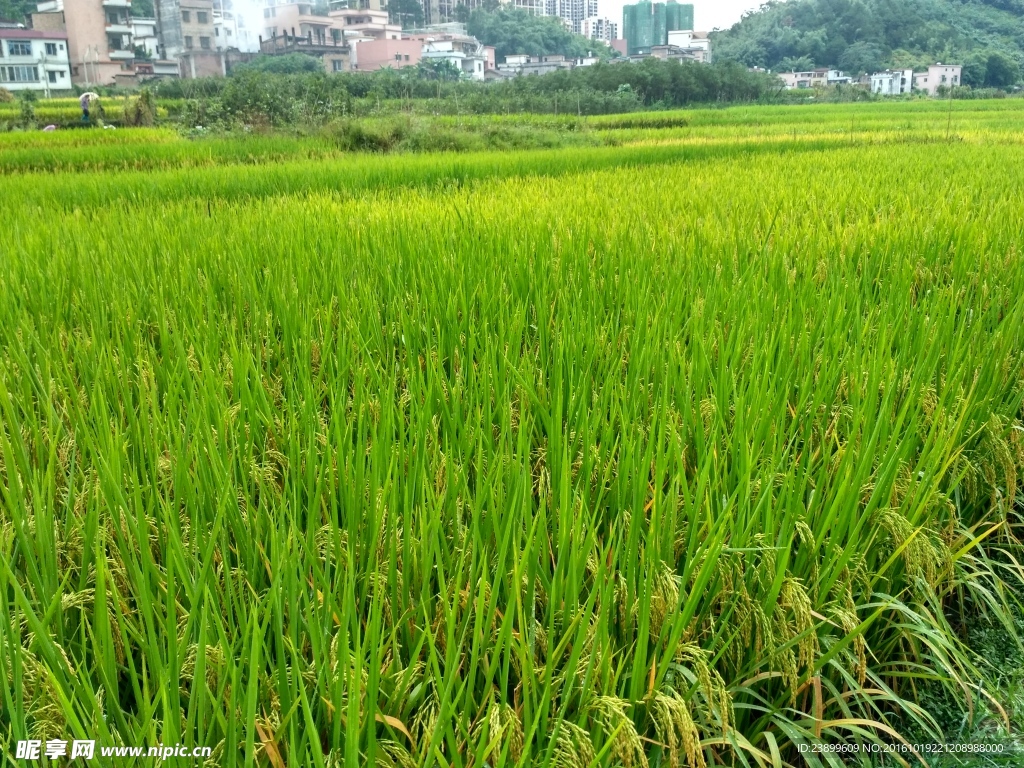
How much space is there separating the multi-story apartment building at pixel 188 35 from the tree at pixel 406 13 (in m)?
21.9

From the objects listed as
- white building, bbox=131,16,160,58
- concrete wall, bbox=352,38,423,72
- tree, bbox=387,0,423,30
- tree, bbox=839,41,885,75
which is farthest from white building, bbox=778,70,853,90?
white building, bbox=131,16,160,58

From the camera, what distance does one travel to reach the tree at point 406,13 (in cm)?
5075

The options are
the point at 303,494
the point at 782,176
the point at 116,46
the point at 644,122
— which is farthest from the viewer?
the point at 116,46

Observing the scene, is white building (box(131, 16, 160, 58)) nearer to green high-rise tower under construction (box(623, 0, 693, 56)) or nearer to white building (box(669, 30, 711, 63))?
white building (box(669, 30, 711, 63))

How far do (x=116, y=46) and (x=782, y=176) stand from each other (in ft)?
104

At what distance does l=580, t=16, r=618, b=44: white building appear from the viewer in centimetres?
8150

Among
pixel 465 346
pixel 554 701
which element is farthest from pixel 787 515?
pixel 465 346

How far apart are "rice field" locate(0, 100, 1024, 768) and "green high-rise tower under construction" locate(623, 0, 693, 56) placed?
81.7 m

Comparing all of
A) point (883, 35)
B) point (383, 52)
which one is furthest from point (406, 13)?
point (883, 35)

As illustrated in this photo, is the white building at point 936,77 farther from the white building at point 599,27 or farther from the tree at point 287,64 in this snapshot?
the white building at point 599,27

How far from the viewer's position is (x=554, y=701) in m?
0.90

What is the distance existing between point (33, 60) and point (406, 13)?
103 feet

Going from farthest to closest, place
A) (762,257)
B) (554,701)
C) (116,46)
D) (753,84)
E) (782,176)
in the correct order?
(753,84), (116,46), (782,176), (762,257), (554,701)

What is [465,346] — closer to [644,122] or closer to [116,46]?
[644,122]
